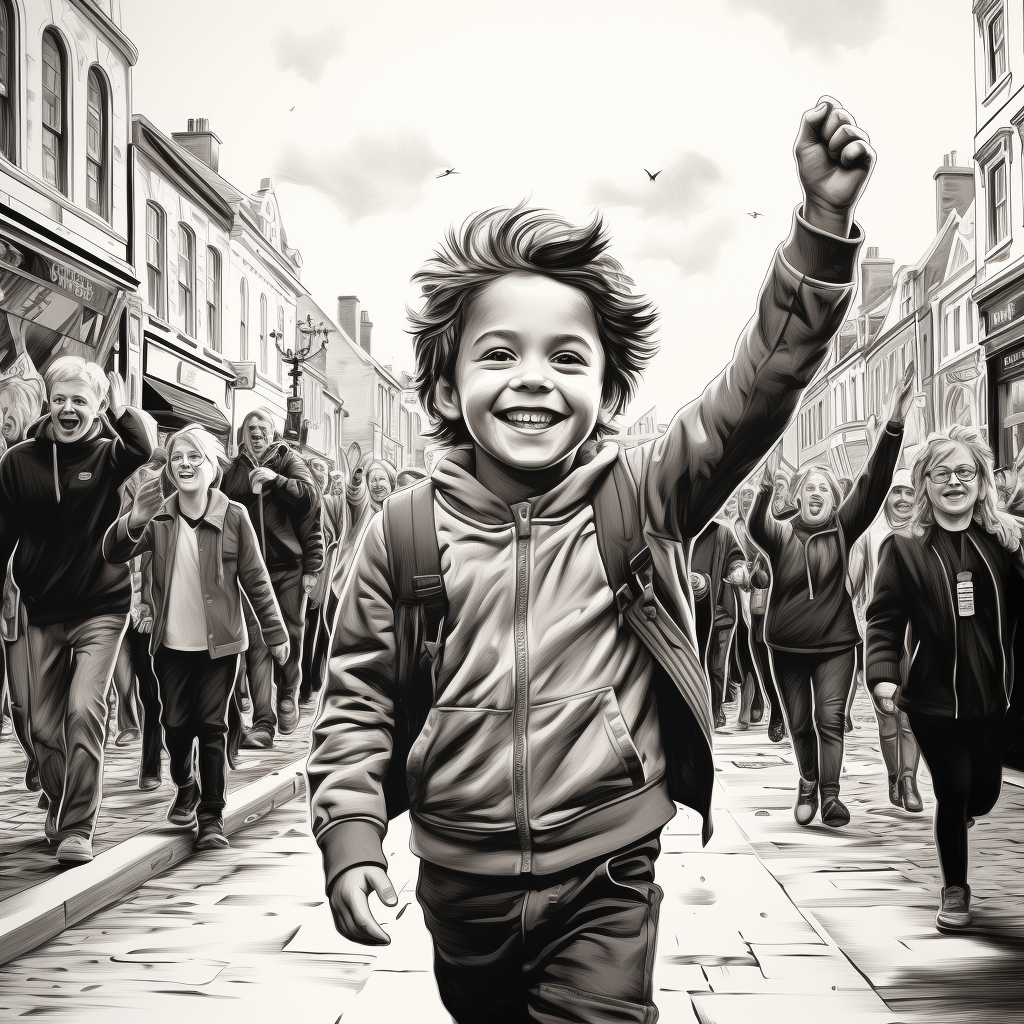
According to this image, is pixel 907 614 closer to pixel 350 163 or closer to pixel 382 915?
pixel 382 915

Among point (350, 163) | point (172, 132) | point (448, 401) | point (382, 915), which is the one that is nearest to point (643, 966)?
point (448, 401)

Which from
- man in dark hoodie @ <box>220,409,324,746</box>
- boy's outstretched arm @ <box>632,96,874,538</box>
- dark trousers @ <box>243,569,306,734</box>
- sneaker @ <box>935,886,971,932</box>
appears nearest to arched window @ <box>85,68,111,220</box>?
man in dark hoodie @ <box>220,409,324,746</box>

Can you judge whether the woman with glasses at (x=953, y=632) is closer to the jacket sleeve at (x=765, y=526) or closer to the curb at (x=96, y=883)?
the jacket sleeve at (x=765, y=526)

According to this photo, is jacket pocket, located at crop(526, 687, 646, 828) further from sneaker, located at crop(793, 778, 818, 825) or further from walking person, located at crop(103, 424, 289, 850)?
sneaker, located at crop(793, 778, 818, 825)

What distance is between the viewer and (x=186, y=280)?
4754mm

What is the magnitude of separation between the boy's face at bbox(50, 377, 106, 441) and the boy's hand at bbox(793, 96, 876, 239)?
3.23m

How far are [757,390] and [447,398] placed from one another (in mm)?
736

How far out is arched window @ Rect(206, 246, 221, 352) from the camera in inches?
184

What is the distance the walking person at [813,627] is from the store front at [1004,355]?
27.8 inches

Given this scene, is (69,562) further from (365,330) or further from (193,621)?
(365,330)

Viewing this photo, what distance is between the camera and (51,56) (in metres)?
4.49

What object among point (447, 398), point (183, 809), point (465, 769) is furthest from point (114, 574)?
point (465, 769)

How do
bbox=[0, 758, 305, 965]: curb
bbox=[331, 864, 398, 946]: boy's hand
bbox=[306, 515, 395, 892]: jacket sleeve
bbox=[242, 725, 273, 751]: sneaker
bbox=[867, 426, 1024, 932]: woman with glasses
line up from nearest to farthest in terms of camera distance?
bbox=[331, 864, 398, 946]: boy's hand
bbox=[306, 515, 395, 892]: jacket sleeve
bbox=[0, 758, 305, 965]: curb
bbox=[867, 426, 1024, 932]: woman with glasses
bbox=[242, 725, 273, 751]: sneaker

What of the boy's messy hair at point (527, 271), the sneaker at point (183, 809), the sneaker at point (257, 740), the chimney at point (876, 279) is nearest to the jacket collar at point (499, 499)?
the boy's messy hair at point (527, 271)
